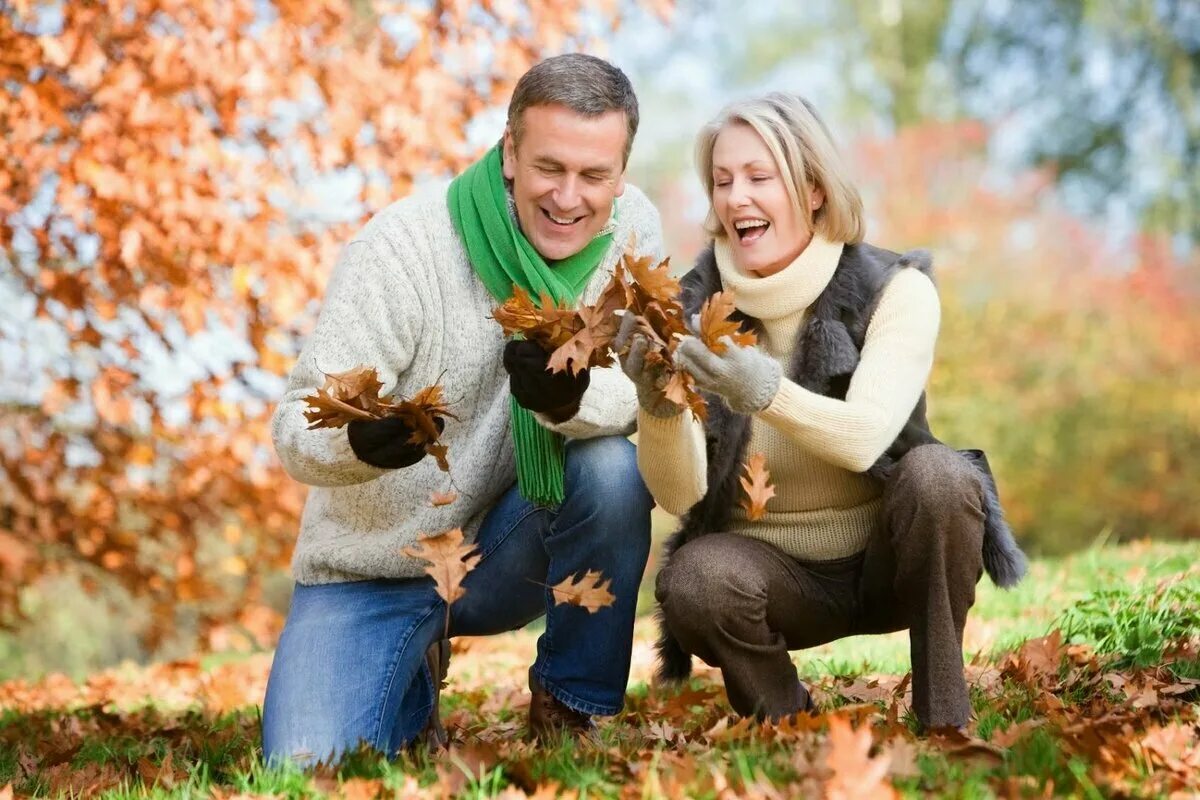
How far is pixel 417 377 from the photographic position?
3.01 m

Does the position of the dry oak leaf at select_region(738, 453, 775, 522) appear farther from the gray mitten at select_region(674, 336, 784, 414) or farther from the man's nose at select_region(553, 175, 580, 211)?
the man's nose at select_region(553, 175, 580, 211)

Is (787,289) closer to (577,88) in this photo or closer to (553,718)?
(577,88)

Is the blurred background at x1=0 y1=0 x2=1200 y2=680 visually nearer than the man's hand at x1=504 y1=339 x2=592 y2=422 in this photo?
No

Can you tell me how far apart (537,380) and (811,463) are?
0.73 meters

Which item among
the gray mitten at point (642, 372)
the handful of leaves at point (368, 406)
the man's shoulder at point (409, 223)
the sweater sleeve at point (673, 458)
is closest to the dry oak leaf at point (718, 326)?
the gray mitten at point (642, 372)

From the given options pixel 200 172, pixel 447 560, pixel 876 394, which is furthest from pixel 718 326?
pixel 200 172

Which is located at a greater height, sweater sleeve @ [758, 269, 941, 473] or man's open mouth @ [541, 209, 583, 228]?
man's open mouth @ [541, 209, 583, 228]

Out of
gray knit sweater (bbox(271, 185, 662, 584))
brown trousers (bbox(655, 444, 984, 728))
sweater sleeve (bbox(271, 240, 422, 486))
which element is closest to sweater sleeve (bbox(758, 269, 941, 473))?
brown trousers (bbox(655, 444, 984, 728))

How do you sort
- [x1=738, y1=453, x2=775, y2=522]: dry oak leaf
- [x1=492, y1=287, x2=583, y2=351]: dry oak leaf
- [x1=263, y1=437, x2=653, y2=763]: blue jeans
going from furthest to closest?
[x1=263, y1=437, x2=653, y2=763]: blue jeans < [x1=738, y1=453, x2=775, y2=522]: dry oak leaf < [x1=492, y1=287, x2=583, y2=351]: dry oak leaf

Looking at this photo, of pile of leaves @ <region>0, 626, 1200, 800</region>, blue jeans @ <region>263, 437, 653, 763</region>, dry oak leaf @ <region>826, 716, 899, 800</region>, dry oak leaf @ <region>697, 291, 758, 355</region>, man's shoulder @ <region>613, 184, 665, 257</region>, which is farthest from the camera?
man's shoulder @ <region>613, 184, 665, 257</region>

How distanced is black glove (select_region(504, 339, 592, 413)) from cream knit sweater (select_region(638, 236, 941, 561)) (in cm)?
19

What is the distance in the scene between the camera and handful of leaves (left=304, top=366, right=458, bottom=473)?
2.53m

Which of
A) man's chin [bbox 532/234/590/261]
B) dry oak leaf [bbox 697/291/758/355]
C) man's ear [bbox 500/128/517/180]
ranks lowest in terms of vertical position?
dry oak leaf [bbox 697/291/758/355]

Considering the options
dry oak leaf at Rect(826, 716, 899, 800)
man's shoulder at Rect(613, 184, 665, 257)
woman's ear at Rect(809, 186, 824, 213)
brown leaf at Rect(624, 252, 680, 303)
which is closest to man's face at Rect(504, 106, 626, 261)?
man's shoulder at Rect(613, 184, 665, 257)
